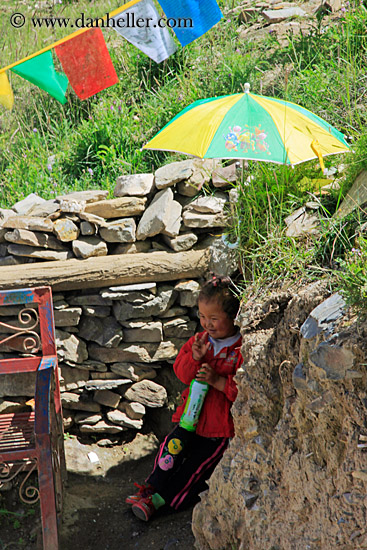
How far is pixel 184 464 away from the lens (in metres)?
3.42

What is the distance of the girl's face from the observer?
320 centimetres

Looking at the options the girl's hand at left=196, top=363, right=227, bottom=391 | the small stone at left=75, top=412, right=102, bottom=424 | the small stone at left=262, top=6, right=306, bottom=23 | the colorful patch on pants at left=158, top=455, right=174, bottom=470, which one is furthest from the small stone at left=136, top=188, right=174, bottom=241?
the small stone at left=262, top=6, right=306, bottom=23

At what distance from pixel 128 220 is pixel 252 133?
4.42 ft

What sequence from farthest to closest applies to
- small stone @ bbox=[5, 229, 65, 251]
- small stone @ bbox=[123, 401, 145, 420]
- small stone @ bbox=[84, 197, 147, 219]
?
small stone @ bbox=[123, 401, 145, 420]
small stone @ bbox=[84, 197, 147, 219]
small stone @ bbox=[5, 229, 65, 251]

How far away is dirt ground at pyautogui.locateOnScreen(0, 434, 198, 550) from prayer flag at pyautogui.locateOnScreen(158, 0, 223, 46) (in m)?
3.04

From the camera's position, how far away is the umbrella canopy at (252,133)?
3041 mm

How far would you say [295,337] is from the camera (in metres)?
2.59

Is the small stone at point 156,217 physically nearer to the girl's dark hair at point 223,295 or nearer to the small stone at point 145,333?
the small stone at point 145,333

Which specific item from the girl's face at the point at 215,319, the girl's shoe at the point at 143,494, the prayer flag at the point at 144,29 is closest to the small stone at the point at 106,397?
the girl's shoe at the point at 143,494

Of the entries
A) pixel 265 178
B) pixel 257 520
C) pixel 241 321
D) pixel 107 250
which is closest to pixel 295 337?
pixel 241 321

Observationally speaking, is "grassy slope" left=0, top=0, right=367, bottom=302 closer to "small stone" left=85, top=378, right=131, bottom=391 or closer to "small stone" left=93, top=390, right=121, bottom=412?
"small stone" left=85, top=378, right=131, bottom=391

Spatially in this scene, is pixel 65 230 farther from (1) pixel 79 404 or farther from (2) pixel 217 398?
(2) pixel 217 398

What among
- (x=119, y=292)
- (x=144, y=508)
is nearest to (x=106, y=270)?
(x=119, y=292)

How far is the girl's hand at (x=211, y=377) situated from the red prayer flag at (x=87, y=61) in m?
2.28
